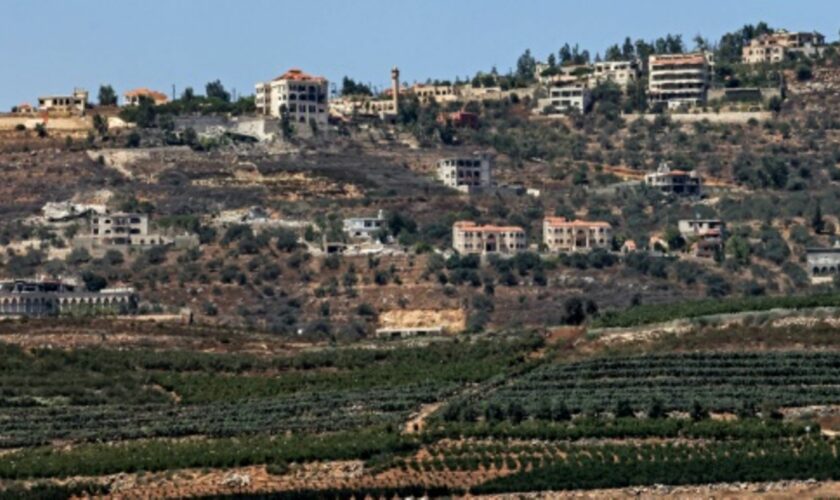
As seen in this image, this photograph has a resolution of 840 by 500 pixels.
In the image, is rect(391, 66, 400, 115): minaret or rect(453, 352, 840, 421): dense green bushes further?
rect(391, 66, 400, 115): minaret

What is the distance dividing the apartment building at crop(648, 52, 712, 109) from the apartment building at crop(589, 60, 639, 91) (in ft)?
10.0

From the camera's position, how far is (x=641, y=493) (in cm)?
6938

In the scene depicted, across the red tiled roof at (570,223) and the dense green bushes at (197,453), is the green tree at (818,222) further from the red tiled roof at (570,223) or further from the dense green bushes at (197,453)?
the dense green bushes at (197,453)

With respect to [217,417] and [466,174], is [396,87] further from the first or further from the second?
[217,417]

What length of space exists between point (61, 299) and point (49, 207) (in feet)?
83.3

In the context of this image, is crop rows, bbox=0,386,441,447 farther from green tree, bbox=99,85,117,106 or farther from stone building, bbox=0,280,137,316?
green tree, bbox=99,85,117,106

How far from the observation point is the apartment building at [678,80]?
170 meters

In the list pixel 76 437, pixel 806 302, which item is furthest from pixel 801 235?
pixel 76 437

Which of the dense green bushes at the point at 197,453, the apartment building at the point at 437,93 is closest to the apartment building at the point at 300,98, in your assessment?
the apartment building at the point at 437,93

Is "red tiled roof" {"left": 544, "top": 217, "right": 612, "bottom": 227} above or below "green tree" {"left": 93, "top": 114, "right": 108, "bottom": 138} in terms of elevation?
below

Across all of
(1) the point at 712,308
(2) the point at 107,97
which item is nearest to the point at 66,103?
(2) the point at 107,97

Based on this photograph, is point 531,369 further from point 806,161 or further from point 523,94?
point 523,94

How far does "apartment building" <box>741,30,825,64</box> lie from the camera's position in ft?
584

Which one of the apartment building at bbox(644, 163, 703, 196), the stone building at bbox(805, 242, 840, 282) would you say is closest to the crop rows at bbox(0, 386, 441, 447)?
the stone building at bbox(805, 242, 840, 282)
